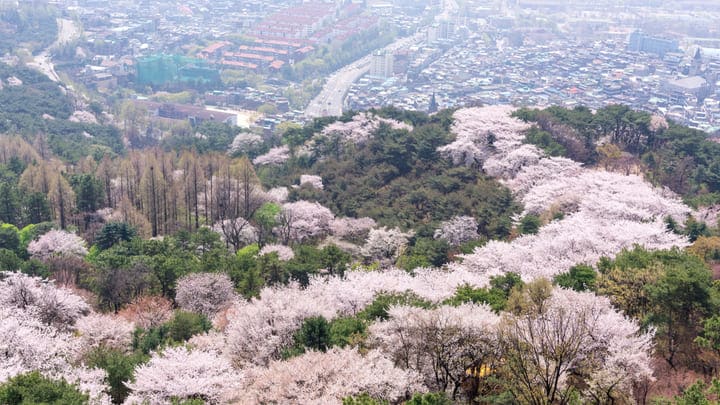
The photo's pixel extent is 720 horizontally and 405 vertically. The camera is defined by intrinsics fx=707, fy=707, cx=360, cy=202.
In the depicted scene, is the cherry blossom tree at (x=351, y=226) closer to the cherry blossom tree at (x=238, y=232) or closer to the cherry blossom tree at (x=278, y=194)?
the cherry blossom tree at (x=278, y=194)

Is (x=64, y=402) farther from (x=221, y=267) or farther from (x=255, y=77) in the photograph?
(x=255, y=77)

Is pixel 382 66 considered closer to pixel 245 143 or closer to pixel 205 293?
pixel 245 143

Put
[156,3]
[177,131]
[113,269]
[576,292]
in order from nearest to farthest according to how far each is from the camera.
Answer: [576,292] < [113,269] < [177,131] < [156,3]

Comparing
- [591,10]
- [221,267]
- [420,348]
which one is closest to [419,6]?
[591,10]

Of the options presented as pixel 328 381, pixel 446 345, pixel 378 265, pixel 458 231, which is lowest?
pixel 378 265

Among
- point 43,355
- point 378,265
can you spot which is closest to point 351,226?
point 378,265

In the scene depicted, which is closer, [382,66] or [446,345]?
[446,345]
